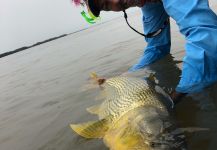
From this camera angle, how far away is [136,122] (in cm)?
296

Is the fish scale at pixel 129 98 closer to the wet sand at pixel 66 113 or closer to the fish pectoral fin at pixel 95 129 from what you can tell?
the fish pectoral fin at pixel 95 129

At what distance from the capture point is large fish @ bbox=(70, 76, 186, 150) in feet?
8.64

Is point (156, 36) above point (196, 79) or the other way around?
the other way around

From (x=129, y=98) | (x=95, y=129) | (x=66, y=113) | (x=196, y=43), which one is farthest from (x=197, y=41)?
(x=66, y=113)

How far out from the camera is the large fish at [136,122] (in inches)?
104

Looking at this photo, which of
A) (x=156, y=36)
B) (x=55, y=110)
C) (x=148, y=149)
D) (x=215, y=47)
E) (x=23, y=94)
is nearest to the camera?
(x=148, y=149)

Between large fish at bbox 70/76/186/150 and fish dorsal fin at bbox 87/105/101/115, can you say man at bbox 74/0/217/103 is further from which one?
fish dorsal fin at bbox 87/105/101/115

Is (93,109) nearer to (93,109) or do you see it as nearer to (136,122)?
(93,109)

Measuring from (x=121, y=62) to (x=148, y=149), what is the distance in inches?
224

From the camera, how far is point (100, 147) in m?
3.32

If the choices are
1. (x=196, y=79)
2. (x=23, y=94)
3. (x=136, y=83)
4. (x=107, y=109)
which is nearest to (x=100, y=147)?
(x=107, y=109)

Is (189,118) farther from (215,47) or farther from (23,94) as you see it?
(23,94)

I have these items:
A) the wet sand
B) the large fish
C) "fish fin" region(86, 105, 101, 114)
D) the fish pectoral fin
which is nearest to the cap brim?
the large fish

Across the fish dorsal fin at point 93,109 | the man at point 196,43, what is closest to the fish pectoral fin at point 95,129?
the man at point 196,43
